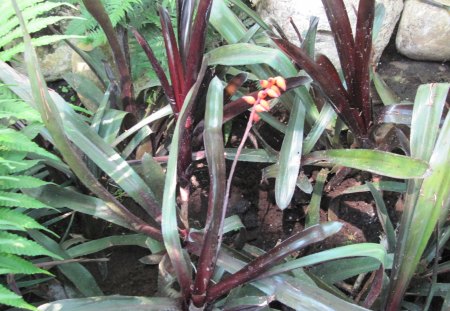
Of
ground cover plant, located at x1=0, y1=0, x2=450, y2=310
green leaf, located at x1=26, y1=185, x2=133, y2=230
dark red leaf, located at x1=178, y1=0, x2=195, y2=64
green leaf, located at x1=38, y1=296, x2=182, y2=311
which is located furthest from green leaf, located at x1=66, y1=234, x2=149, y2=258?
dark red leaf, located at x1=178, y1=0, x2=195, y2=64

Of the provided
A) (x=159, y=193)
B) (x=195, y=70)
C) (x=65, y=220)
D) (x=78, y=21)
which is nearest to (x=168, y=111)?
(x=195, y=70)

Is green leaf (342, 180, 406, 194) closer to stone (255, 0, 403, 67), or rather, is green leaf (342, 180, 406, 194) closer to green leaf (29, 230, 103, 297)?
stone (255, 0, 403, 67)

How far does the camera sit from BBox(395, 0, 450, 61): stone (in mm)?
1849

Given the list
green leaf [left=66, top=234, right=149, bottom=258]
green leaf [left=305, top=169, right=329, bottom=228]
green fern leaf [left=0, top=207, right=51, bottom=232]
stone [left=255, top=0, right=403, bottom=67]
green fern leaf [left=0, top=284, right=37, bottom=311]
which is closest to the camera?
green fern leaf [left=0, top=284, right=37, bottom=311]

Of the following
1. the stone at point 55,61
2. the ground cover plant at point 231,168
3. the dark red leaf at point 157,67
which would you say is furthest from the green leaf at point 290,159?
the stone at point 55,61

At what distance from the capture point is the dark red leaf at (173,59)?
127 centimetres

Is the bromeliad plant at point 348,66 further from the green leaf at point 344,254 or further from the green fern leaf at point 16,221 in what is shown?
the green fern leaf at point 16,221

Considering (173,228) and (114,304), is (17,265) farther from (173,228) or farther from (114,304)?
(173,228)

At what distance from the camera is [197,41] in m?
1.22

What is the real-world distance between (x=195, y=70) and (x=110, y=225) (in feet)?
1.63

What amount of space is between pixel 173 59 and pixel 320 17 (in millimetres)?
741

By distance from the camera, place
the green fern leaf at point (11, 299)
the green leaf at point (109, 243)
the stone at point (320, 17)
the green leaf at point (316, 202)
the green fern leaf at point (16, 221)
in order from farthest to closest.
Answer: the stone at point (320, 17) < the green leaf at point (316, 202) < the green leaf at point (109, 243) < the green fern leaf at point (16, 221) < the green fern leaf at point (11, 299)

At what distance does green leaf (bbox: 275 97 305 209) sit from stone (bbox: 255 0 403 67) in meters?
0.54

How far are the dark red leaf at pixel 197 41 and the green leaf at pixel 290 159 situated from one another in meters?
0.29
